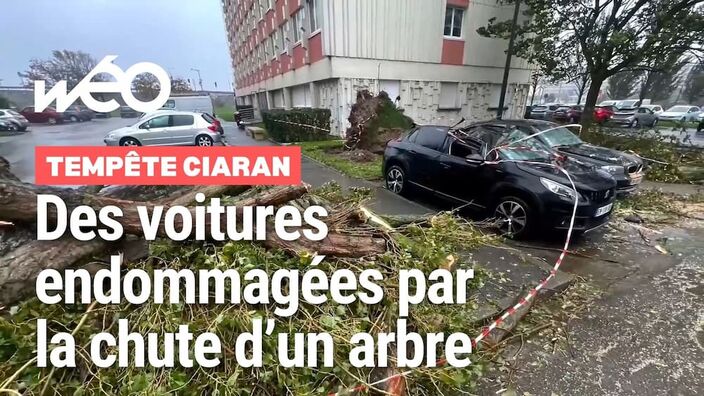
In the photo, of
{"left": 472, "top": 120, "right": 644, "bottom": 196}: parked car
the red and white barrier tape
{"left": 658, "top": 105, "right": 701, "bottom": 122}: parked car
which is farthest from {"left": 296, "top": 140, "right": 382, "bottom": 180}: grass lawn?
{"left": 658, "top": 105, "right": 701, "bottom": 122}: parked car

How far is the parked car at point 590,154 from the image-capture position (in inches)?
219

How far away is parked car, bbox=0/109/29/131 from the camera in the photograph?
17.7 m

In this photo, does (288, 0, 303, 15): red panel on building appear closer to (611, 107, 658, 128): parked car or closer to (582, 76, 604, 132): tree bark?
(582, 76, 604, 132): tree bark

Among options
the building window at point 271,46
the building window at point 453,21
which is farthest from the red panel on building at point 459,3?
the building window at point 271,46

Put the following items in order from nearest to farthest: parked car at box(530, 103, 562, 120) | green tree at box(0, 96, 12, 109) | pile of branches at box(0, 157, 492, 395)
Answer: pile of branches at box(0, 157, 492, 395)
green tree at box(0, 96, 12, 109)
parked car at box(530, 103, 562, 120)

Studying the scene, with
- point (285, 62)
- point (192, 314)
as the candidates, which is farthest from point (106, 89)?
point (285, 62)

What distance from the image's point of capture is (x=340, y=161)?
952cm

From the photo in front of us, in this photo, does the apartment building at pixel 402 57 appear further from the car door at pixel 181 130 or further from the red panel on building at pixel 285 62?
the car door at pixel 181 130

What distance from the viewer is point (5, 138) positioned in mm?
16453

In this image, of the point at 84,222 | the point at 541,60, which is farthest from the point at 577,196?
the point at 541,60

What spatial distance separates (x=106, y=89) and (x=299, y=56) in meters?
14.7

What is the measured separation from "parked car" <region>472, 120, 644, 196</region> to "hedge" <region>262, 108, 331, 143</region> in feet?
29.3

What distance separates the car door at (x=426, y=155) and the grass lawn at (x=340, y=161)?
1880 mm

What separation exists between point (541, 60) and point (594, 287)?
1272cm
